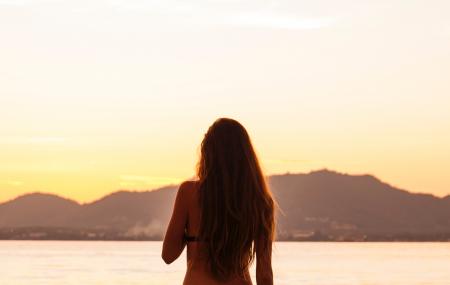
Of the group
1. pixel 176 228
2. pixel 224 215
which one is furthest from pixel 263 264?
pixel 176 228

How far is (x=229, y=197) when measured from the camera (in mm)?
5672

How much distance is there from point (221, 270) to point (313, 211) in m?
188

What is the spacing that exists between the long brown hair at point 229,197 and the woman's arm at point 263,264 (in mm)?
23

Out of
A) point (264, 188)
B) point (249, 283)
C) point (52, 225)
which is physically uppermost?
point (264, 188)

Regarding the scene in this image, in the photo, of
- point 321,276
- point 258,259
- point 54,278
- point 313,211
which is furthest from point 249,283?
point 313,211

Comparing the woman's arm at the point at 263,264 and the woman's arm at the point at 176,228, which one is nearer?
the woman's arm at the point at 176,228

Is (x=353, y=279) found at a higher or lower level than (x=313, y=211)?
higher

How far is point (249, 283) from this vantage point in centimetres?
569

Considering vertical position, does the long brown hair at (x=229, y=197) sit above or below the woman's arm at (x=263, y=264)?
above

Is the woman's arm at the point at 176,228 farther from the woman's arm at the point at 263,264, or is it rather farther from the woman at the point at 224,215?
the woman's arm at the point at 263,264

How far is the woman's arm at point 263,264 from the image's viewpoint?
569cm

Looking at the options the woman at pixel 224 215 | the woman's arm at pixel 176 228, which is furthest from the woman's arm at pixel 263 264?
the woman's arm at pixel 176 228

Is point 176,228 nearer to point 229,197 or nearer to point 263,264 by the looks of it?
point 229,197

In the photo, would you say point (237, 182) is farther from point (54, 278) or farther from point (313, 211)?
point (313, 211)
